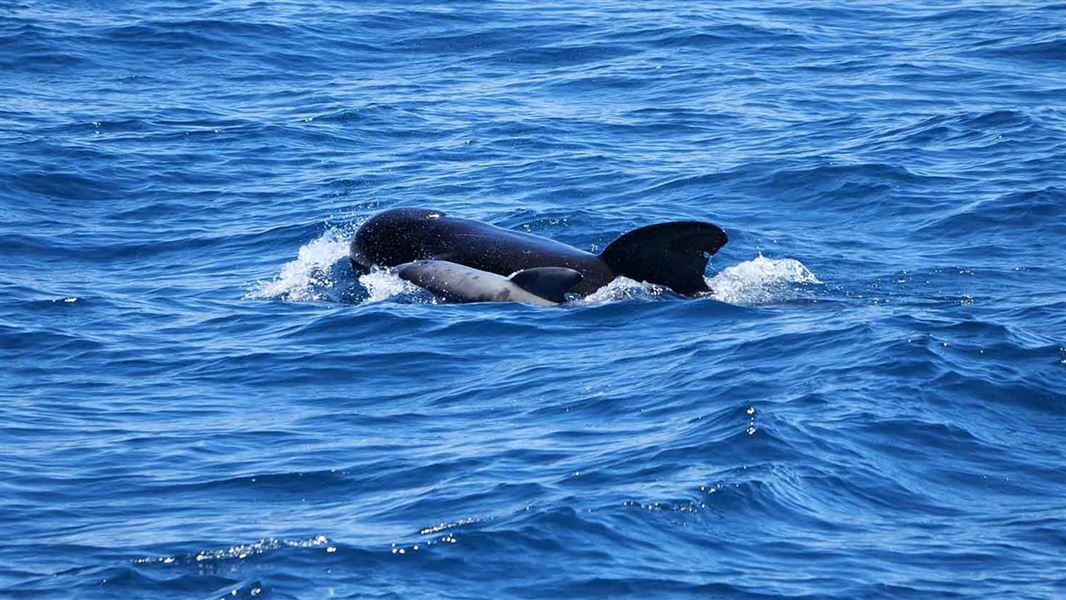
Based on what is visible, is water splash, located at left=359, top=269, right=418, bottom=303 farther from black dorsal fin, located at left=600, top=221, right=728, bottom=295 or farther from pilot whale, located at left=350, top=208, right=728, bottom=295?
black dorsal fin, located at left=600, top=221, right=728, bottom=295

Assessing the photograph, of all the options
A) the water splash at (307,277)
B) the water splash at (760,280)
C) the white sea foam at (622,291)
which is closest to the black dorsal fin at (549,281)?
the white sea foam at (622,291)

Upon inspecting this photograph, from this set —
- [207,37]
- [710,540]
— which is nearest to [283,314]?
[710,540]

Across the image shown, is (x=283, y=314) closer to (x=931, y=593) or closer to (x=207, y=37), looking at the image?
(x=931, y=593)

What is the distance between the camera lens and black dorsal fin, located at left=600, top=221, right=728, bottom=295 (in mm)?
14750

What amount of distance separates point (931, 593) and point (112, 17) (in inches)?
978

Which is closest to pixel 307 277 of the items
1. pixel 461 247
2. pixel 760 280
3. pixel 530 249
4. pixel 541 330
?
pixel 461 247

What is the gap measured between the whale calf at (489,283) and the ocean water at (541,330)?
0.72 feet

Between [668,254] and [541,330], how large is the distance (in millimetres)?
1401

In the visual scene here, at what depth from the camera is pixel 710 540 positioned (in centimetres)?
980

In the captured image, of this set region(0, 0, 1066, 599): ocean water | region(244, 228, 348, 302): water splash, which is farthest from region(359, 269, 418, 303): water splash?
region(244, 228, 348, 302): water splash

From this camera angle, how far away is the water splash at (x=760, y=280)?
15484 millimetres

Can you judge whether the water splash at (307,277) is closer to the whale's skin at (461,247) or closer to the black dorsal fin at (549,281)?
the whale's skin at (461,247)

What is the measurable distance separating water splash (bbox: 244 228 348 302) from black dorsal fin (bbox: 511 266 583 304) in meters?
2.27

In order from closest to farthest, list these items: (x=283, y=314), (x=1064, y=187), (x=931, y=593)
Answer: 1. (x=931, y=593)
2. (x=283, y=314)
3. (x=1064, y=187)
